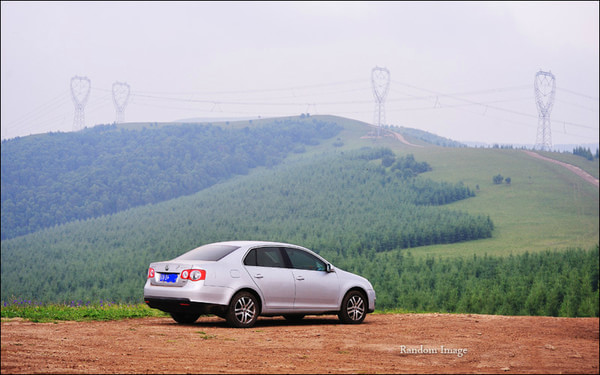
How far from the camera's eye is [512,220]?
9975cm

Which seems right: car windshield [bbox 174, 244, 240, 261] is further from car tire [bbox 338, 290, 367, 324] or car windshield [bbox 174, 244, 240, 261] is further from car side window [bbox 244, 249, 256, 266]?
car tire [bbox 338, 290, 367, 324]

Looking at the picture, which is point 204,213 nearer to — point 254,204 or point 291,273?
point 254,204

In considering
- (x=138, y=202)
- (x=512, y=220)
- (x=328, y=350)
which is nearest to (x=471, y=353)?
(x=328, y=350)

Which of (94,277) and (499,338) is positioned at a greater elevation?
(499,338)

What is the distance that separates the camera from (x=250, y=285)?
12789 mm

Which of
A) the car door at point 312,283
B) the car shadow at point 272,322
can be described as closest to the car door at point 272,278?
the car door at point 312,283

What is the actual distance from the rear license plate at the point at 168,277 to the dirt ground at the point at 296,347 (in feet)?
2.84

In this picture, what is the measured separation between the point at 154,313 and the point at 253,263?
12.1ft

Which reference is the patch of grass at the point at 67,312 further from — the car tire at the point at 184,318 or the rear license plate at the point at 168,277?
the rear license plate at the point at 168,277

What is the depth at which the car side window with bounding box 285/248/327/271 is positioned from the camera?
45.4 feet

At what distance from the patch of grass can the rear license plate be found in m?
2.17

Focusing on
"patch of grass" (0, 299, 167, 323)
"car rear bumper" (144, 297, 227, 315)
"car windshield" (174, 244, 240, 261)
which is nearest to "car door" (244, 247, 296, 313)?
"car windshield" (174, 244, 240, 261)

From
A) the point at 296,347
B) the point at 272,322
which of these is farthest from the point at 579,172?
the point at 296,347

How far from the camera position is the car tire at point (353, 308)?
47.0 ft
